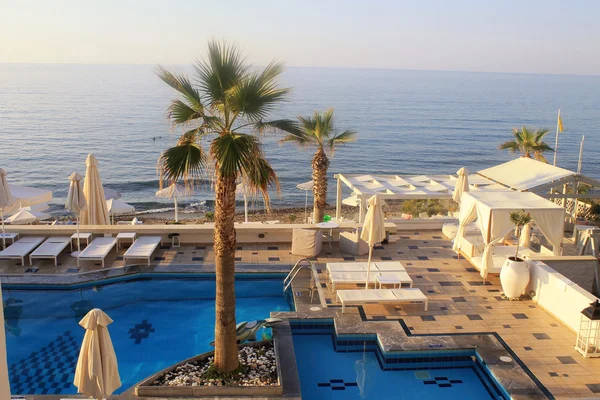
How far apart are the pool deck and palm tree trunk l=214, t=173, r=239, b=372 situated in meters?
2.38

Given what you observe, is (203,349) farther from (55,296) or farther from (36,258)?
(36,258)

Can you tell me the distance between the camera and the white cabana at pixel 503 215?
1202cm

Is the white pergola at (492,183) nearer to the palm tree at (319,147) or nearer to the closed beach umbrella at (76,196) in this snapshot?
the palm tree at (319,147)

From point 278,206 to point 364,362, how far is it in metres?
25.8

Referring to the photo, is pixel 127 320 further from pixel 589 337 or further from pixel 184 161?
pixel 589 337

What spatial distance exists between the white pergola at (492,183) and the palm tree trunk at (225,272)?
8.51 meters

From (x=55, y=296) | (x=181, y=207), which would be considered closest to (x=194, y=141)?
(x=55, y=296)

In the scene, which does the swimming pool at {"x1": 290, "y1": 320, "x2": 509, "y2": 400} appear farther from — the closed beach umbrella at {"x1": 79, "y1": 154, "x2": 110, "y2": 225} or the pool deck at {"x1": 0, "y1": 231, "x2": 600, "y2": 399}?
the closed beach umbrella at {"x1": 79, "y1": 154, "x2": 110, "y2": 225}

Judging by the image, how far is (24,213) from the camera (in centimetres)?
2005

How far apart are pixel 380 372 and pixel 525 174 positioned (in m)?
9.60

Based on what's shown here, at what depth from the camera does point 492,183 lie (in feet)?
62.1

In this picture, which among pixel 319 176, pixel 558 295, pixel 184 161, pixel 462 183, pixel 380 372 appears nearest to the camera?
pixel 184 161

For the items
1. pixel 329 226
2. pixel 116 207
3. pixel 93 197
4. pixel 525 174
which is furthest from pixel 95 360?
pixel 116 207

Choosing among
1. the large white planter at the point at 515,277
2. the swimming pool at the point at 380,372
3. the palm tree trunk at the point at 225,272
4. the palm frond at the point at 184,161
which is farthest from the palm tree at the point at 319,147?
the palm frond at the point at 184,161
